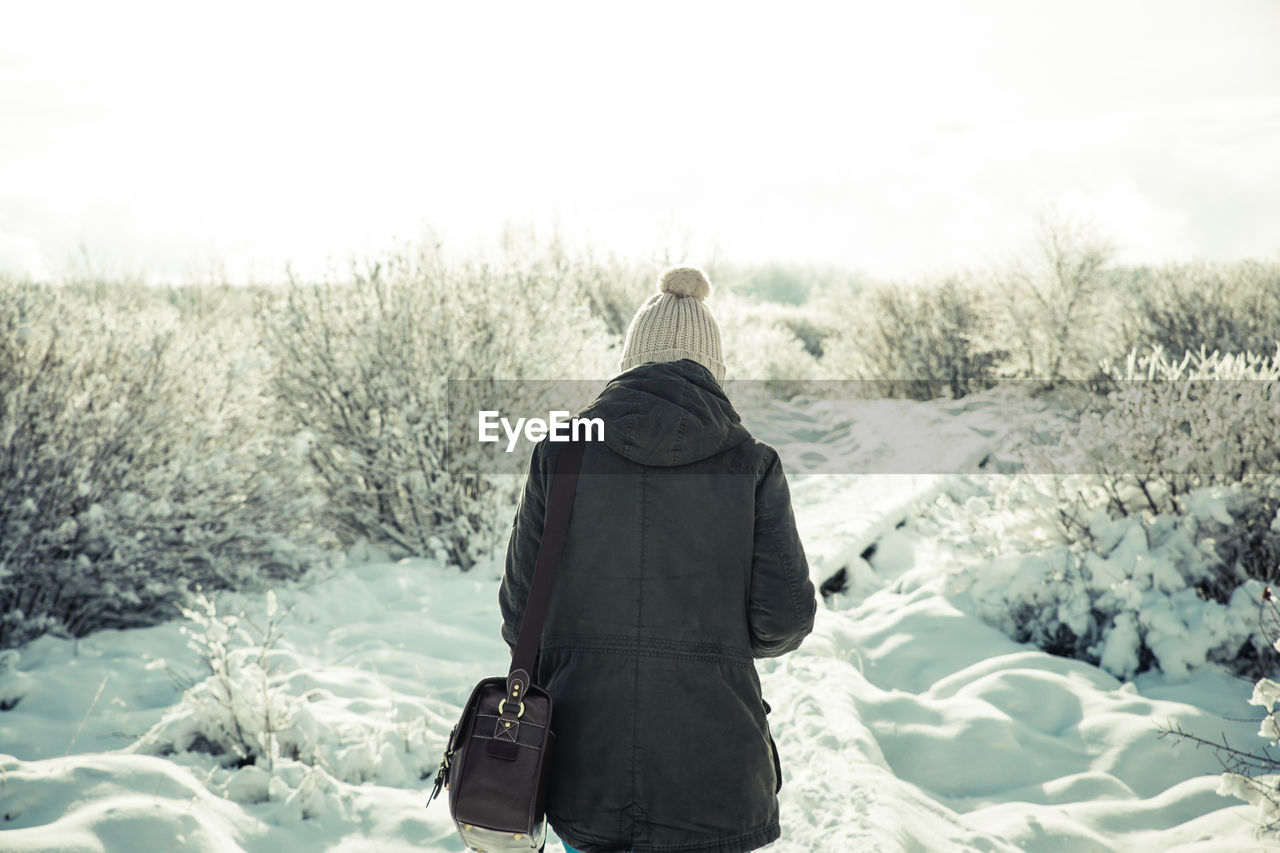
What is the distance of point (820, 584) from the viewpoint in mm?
6430

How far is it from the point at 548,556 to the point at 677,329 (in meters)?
0.63

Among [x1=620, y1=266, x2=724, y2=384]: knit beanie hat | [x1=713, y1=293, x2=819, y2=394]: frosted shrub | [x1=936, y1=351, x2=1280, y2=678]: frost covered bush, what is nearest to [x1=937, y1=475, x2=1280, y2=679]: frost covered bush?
[x1=936, y1=351, x2=1280, y2=678]: frost covered bush

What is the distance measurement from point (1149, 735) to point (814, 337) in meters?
34.0

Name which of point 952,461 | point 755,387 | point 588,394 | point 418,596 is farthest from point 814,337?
point 418,596

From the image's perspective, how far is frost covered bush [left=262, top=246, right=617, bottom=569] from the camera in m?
6.99

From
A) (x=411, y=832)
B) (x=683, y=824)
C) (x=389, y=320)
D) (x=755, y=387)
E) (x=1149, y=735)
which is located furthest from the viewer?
(x=755, y=387)

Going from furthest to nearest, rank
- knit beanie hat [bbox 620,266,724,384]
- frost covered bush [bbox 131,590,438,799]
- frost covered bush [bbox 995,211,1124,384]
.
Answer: frost covered bush [bbox 995,211,1124,384] → frost covered bush [bbox 131,590,438,799] → knit beanie hat [bbox 620,266,724,384]

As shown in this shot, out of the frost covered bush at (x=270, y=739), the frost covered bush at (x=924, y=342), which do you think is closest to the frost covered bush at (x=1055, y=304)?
the frost covered bush at (x=924, y=342)

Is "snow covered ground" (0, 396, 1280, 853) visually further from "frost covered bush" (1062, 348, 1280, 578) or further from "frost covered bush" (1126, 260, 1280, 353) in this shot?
"frost covered bush" (1126, 260, 1280, 353)

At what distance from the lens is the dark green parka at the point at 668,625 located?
1.71 m

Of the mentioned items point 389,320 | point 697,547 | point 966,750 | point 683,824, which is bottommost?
point 966,750

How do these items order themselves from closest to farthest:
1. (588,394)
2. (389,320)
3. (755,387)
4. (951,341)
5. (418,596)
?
(418,596), (389,320), (588,394), (755,387), (951,341)

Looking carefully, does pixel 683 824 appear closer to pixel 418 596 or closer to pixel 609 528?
pixel 609 528

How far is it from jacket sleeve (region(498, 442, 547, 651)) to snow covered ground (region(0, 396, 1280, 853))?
1.66 metres
